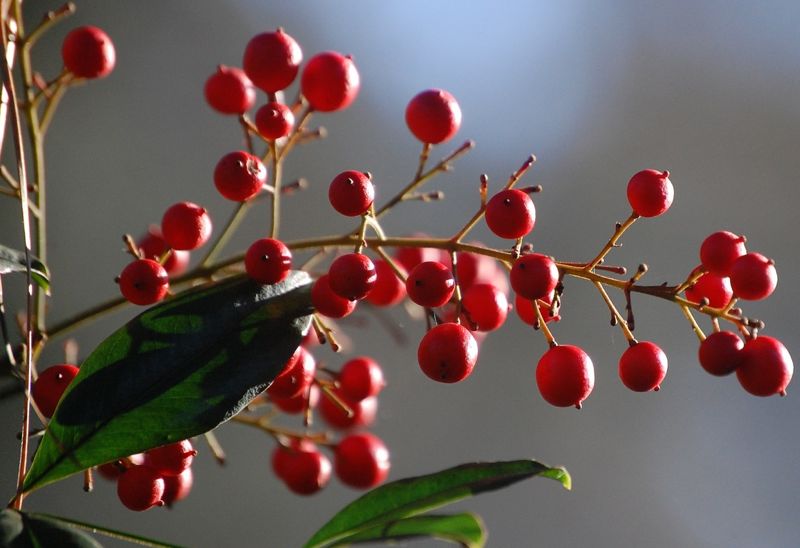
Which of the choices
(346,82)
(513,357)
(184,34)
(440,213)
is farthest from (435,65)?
(346,82)

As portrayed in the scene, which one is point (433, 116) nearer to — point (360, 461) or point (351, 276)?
point (351, 276)

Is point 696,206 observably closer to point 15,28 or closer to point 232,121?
point 232,121

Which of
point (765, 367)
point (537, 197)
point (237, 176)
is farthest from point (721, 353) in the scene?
point (537, 197)

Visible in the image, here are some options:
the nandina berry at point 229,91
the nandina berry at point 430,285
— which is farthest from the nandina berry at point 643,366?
the nandina berry at point 229,91

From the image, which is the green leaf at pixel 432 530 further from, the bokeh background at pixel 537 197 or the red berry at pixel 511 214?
the bokeh background at pixel 537 197

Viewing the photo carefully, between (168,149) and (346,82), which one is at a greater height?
(168,149)

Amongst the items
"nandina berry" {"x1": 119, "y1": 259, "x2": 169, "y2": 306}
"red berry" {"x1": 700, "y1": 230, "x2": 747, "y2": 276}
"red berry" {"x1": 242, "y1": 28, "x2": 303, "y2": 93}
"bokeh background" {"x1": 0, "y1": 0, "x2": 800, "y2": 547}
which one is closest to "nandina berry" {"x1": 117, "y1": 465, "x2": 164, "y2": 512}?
"nandina berry" {"x1": 119, "y1": 259, "x2": 169, "y2": 306}

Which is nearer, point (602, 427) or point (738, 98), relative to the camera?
Result: point (602, 427)
